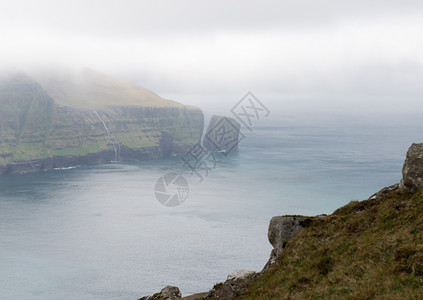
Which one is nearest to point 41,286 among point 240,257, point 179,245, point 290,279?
point 179,245

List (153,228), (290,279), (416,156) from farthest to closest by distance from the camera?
(153,228) → (416,156) → (290,279)

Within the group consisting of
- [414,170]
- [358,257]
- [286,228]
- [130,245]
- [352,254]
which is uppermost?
[414,170]

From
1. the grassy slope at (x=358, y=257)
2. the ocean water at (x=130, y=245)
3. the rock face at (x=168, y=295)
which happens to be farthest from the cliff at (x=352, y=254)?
the ocean water at (x=130, y=245)

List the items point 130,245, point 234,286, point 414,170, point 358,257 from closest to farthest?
point 358,257, point 234,286, point 414,170, point 130,245

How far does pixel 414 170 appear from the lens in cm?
2308

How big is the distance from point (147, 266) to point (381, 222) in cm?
11658

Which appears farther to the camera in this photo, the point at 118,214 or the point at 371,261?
the point at 118,214

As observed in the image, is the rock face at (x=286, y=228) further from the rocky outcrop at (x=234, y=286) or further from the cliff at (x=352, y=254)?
the rocky outcrop at (x=234, y=286)

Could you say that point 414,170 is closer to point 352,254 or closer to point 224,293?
point 352,254

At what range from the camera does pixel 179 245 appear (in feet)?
481

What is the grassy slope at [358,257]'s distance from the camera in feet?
51.1

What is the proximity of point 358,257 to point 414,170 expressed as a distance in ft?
23.6

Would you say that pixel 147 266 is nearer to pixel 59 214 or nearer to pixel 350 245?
pixel 59 214

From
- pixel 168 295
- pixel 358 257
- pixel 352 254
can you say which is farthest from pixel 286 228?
pixel 168 295
